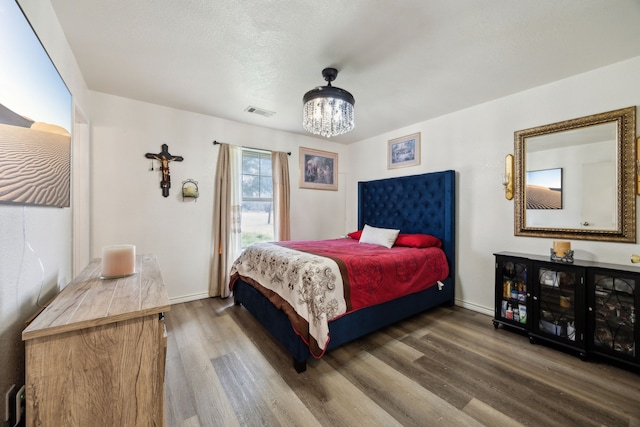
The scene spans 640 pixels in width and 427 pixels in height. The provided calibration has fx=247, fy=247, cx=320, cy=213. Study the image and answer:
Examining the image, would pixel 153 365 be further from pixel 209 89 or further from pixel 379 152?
pixel 379 152

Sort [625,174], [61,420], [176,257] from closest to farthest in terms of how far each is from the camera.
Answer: [61,420] → [625,174] → [176,257]

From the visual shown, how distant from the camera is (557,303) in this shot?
221 centimetres

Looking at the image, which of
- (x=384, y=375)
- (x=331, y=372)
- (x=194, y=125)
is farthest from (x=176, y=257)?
(x=384, y=375)

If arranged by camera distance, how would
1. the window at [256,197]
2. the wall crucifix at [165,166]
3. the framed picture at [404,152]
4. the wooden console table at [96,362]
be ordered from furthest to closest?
1. the window at [256,197]
2. the framed picture at [404,152]
3. the wall crucifix at [165,166]
4. the wooden console table at [96,362]

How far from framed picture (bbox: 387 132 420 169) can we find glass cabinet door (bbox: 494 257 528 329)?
1781 mm

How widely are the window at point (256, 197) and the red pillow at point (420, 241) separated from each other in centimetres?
202

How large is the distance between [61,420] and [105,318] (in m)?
0.35

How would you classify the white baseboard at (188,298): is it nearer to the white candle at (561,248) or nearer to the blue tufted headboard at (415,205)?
the blue tufted headboard at (415,205)

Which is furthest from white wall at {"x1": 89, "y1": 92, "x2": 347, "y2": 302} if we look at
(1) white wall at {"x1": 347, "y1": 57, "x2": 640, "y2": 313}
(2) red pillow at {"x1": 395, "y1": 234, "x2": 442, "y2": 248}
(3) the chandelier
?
(1) white wall at {"x1": 347, "y1": 57, "x2": 640, "y2": 313}

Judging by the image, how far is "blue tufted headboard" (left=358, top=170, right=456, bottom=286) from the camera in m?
3.16

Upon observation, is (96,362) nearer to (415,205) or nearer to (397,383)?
(397,383)

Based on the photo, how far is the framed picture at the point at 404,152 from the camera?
12.1 ft

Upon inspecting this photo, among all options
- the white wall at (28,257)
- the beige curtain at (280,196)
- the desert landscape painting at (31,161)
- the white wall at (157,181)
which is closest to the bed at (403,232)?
the white wall at (157,181)

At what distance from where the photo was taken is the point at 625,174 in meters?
2.10
